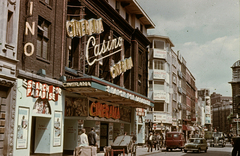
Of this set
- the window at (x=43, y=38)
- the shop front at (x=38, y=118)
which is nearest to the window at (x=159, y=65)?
the shop front at (x=38, y=118)

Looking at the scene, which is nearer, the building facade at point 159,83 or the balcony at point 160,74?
the building facade at point 159,83

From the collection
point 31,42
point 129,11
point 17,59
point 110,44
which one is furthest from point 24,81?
point 129,11

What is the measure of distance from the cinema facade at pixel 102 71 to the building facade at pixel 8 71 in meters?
5.73

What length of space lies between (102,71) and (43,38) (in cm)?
1187

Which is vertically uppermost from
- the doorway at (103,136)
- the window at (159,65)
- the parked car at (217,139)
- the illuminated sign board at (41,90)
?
the window at (159,65)

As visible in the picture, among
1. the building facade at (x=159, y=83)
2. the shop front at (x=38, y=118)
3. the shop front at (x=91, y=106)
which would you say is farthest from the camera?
the building facade at (x=159, y=83)

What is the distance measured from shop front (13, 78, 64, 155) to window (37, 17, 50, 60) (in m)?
2.04

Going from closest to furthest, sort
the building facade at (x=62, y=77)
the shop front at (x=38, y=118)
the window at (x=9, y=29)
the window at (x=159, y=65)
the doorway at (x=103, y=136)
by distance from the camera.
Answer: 1. the window at (x=9, y=29)
2. the shop front at (x=38, y=118)
3. the building facade at (x=62, y=77)
4. the doorway at (x=103, y=136)
5. the window at (x=159, y=65)

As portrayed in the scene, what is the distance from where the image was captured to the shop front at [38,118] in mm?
18242

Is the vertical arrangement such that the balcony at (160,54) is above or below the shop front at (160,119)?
above

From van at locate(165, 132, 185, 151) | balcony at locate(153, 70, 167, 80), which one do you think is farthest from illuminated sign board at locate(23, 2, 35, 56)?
balcony at locate(153, 70, 167, 80)

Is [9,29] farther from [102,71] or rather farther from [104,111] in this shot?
[102,71]

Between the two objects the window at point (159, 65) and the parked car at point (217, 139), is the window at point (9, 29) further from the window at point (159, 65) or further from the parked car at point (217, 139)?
the parked car at point (217, 139)

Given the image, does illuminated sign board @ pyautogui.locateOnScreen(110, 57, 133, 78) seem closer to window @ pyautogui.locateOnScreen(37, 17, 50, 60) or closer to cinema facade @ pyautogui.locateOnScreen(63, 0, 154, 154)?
cinema facade @ pyautogui.locateOnScreen(63, 0, 154, 154)
